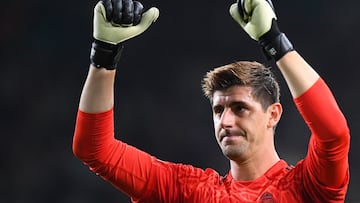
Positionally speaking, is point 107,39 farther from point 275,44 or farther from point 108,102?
point 275,44

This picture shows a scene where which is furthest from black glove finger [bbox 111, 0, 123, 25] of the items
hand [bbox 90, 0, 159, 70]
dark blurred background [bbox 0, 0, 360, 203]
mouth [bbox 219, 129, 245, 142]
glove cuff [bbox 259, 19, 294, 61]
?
dark blurred background [bbox 0, 0, 360, 203]

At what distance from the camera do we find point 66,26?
6.39 meters

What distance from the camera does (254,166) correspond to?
2.77 metres

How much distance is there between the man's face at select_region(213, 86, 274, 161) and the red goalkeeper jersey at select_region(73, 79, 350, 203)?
0.14 metres

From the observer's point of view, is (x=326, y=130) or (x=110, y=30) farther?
(x=110, y=30)

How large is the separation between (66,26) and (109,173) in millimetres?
3938

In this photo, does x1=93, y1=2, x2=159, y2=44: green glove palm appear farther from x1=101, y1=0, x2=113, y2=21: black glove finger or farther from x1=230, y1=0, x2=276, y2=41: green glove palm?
x1=230, y1=0, x2=276, y2=41: green glove palm

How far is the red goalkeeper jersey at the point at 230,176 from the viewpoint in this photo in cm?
232

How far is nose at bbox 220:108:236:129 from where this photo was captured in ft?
8.80

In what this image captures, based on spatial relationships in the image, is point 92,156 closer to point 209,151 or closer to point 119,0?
point 119,0

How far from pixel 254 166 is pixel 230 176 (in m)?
0.14

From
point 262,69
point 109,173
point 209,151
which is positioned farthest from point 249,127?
point 209,151

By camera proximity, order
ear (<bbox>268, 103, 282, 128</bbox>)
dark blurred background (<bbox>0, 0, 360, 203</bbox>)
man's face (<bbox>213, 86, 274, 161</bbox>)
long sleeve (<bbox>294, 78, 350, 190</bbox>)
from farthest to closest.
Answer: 1. dark blurred background (<bbox>0, 0, 360, 203</bbox>)
2. ear (<bbox>268, 103, 282, 128</bbox>)
3. man's face (<bbox>213, 86, 274, 161</bbox>)
4. long sleeve (<bbox>294, 78, 350, 190</bbox>)

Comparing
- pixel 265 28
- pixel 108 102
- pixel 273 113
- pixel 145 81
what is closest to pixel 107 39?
pixel 108 102
